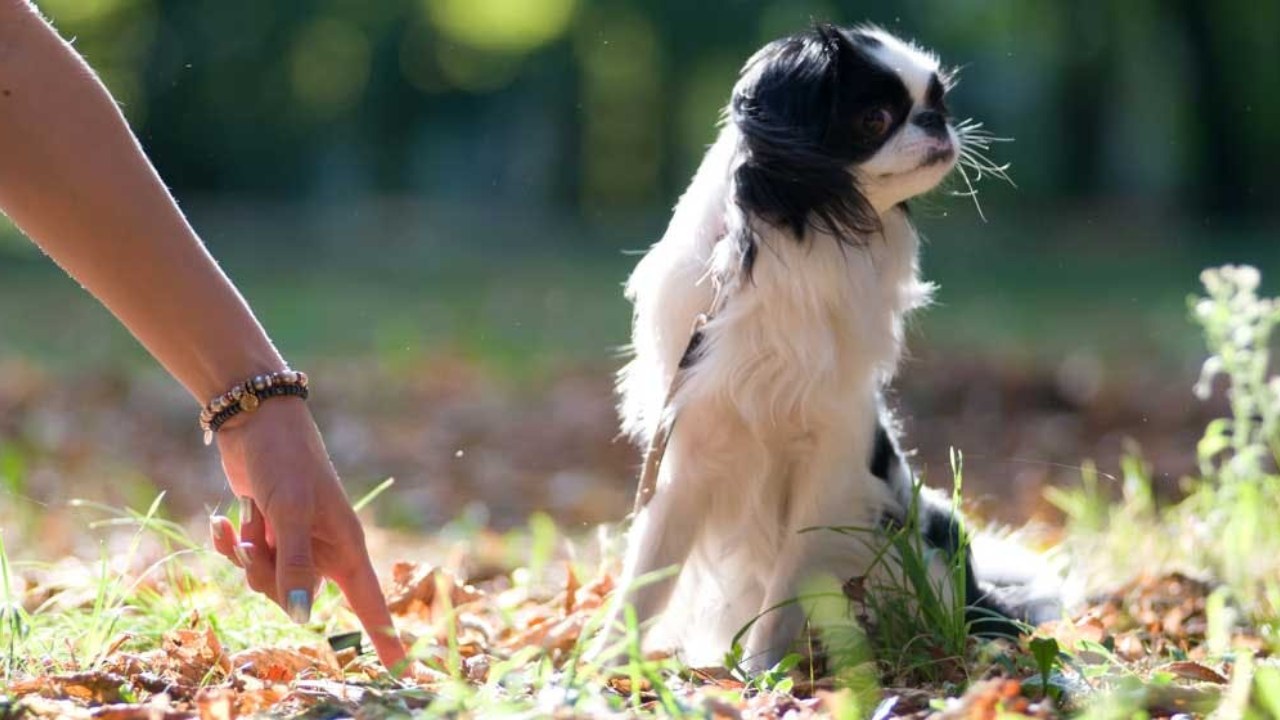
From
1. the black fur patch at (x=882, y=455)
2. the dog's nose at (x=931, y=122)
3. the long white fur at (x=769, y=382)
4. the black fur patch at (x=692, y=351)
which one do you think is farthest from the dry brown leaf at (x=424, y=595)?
the dog's nose at (x=931, y=122)

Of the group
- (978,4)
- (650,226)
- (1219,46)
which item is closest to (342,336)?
(650,226)

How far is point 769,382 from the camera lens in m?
2.77

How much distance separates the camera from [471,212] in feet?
96.4

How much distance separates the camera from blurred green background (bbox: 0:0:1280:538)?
23.5ft

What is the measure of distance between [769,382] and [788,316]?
12 cm

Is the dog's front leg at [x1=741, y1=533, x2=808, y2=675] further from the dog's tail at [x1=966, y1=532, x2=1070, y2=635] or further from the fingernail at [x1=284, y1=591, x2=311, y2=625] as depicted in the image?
the fingernail at [x1=284, y1=591, x2=311, y2=625]

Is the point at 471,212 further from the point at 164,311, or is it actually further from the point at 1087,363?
the point at 164,311

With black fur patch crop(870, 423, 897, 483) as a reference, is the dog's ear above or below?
above

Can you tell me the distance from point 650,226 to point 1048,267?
8266mm

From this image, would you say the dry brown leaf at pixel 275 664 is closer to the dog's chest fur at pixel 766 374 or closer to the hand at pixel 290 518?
the hand at pixel 290 518

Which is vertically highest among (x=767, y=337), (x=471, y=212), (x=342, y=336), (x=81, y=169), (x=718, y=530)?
(x=471, y=212)

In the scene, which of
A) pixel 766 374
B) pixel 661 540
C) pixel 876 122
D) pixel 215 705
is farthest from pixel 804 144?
pixel 215 705

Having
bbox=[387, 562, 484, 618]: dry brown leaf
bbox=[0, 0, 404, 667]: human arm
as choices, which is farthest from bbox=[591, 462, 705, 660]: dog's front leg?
bbox=[0, 0, 404, 667]: human arm

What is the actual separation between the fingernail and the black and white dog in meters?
0.68
